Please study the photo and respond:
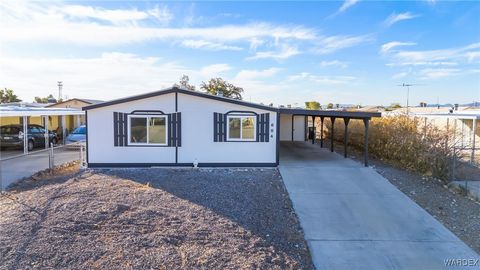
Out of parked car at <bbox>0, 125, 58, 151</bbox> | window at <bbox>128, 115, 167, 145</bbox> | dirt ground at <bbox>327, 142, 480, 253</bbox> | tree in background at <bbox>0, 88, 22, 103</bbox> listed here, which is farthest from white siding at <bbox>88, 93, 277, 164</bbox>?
tree in background at <bbox>0, 88, 22, 103</bbox>

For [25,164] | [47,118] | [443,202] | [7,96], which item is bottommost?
[443,202]

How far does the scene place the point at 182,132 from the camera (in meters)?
12.6

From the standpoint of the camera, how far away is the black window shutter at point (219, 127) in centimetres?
1255

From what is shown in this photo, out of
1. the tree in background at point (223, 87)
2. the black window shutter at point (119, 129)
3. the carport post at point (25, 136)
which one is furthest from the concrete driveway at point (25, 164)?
the tree in background at point (223, 87)

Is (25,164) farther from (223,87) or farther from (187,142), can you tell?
(223,87)

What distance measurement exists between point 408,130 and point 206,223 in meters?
9.35

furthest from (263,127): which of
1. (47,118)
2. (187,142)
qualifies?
(47,118)

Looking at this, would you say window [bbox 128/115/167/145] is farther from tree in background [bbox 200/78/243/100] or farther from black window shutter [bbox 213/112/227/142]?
tree in background [bbox 200/78/243/100]

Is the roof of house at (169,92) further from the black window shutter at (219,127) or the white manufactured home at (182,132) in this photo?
the black window shutter at (219,127)

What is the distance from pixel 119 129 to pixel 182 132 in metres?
2.27

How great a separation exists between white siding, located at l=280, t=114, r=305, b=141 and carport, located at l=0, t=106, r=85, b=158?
1432 centimetres

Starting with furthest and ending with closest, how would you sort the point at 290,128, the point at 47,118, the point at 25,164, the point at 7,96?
1. the point at 7,96
2. the point at 290,128
3. the point at 47,118
4. the point at 25,164

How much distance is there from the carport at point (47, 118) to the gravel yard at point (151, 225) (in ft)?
31.7

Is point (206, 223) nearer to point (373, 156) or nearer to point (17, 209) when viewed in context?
point (17, 209)
